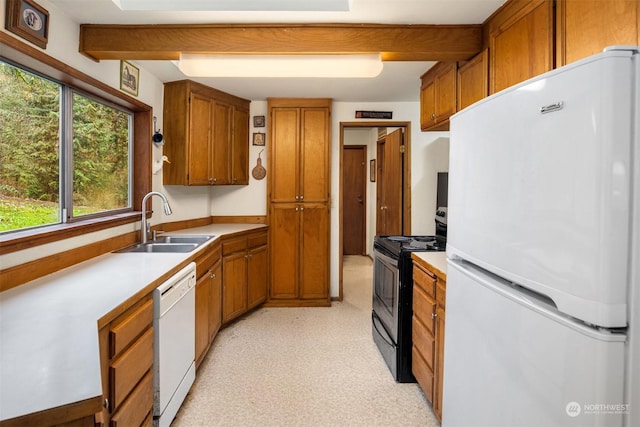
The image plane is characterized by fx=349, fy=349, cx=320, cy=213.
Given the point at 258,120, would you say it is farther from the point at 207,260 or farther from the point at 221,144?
the point at 207,260

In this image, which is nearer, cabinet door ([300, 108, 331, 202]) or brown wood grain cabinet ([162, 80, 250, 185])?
brown wood grain cabinet ([162, 80, 250, 185])

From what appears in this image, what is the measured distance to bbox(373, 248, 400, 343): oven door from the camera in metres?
2.36

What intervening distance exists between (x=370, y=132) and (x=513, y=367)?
5.80 metres

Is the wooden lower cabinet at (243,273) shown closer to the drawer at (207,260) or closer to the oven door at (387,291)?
the drawer at (207,260)

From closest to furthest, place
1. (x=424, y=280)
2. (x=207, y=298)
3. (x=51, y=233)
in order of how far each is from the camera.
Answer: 1. (x=51, y=233)
2. (x=424, y=280)
3. (x=207, y=298)

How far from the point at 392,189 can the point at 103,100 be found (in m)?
3.29

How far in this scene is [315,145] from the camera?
12.5ft

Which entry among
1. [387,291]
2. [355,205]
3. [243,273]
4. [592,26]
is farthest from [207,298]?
[355,205]

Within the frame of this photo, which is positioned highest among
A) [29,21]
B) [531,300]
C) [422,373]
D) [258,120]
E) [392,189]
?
[258,120]

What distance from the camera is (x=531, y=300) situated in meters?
0.95

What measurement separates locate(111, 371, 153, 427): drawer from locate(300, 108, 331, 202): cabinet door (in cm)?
255

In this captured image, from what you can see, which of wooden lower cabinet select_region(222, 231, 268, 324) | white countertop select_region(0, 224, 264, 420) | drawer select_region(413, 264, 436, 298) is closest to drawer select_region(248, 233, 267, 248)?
wooden lower cabinet select_region(222, 231, 268, 324)

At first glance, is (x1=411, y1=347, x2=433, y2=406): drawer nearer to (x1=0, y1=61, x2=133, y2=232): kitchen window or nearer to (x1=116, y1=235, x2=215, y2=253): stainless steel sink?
(x1=116, y1=235, x2=215, y2=253): stainless steel sink

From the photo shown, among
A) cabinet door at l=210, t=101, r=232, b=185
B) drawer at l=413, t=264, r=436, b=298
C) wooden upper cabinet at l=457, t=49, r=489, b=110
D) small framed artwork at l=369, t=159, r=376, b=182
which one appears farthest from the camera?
small framed artwork at l=369, t=159, r=376, b=182
